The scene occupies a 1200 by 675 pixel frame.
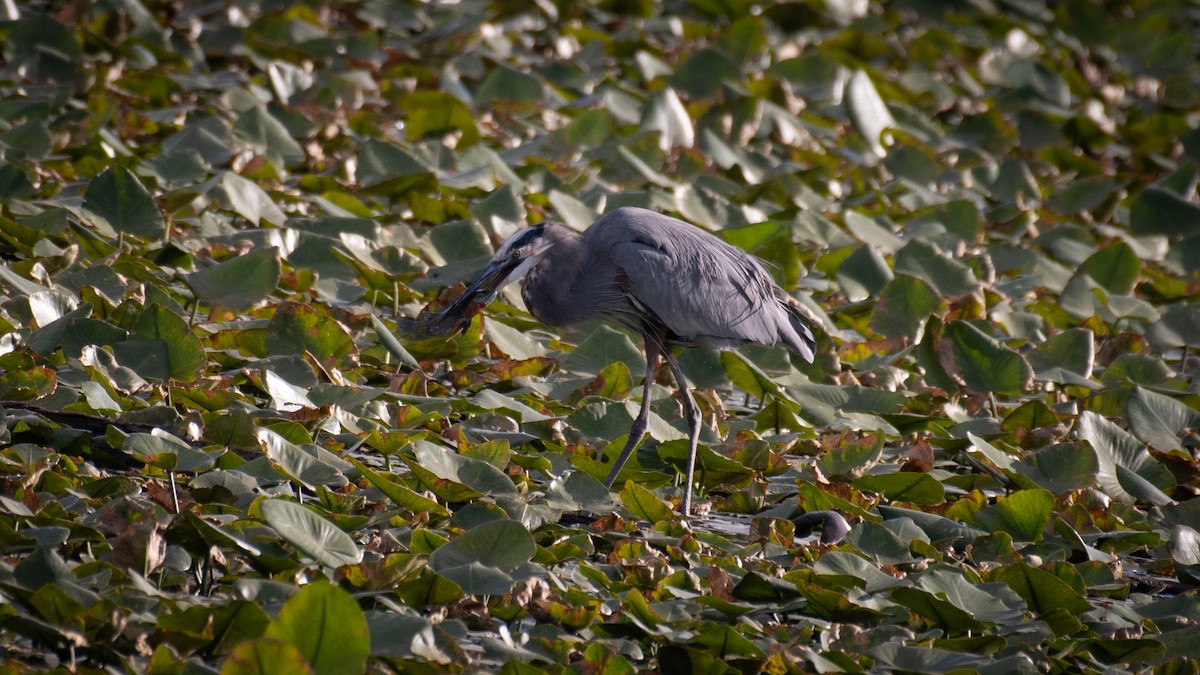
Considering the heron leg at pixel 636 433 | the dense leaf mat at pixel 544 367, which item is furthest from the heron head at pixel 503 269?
the heron leg at pixel 636 433

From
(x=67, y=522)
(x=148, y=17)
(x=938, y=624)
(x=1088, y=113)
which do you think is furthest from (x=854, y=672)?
(x=1088, y=113)

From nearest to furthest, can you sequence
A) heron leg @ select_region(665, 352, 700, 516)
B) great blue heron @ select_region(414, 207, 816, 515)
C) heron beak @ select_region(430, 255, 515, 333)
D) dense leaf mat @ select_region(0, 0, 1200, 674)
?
dense leaf mat @ select_region(0, 0, 1200, 674) → heron leg @ select_region(665, 352, 700, 516) → heron beak @ select_region(430, 255, 515, 333) → great blue heron @ select_region(414, 207, 816, 515)

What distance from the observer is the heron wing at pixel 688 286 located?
14.3 feet

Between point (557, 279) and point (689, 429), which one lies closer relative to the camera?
point (689, 429)

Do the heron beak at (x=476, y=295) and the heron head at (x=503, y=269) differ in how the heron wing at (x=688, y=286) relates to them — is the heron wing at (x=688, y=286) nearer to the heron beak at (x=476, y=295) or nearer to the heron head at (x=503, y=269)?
the heron head at (x=503, y=269)

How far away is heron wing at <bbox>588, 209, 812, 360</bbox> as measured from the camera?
436 centimetres

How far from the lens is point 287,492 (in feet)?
10.8

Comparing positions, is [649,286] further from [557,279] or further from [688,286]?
[557,279]

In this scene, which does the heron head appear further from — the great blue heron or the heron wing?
the heron wing

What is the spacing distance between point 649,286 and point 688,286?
0.13 meters

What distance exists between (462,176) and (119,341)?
2.22 meters

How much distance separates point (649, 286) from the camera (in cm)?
437

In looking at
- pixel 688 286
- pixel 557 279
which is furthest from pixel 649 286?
pixel 557 279

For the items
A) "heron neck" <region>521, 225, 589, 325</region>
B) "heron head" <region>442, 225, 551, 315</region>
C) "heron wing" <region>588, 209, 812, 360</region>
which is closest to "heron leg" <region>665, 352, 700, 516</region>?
"heron wing" <region>588, 209, 812, 360</region>
